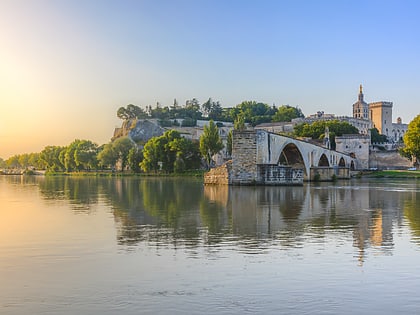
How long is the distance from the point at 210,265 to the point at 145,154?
247 feet

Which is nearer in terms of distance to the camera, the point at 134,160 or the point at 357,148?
the point at 134,160

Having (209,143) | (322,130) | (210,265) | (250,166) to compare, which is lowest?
(210,265)

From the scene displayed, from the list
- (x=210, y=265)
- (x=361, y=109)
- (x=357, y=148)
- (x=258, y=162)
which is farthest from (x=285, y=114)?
(x=210, y=265)

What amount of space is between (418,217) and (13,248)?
46.9 feet

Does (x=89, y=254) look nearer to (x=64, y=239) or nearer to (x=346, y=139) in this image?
(x=64, y=239)

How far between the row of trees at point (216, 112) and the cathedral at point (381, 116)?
738 inches

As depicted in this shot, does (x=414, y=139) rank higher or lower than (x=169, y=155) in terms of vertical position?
higher

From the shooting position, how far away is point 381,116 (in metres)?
161

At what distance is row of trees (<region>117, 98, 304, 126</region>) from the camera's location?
514 ft

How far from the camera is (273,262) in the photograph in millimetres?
10836

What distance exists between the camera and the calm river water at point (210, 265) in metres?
7.96

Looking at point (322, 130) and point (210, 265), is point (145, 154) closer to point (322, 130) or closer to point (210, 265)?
point (322, 130)

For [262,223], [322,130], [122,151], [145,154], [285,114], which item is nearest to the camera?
[262,223]

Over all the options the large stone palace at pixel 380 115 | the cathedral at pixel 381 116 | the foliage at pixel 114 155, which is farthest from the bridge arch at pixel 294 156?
the cathedral at pixel 381 116
